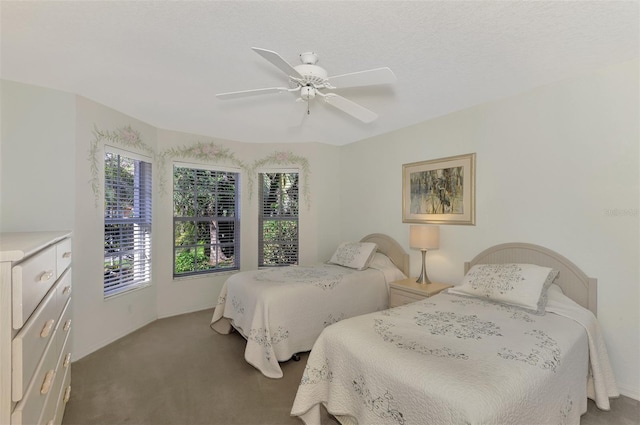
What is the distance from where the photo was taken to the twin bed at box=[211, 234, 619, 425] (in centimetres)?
129

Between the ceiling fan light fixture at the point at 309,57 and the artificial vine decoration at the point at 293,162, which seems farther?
the artificial vine decoration at the point at 293,162

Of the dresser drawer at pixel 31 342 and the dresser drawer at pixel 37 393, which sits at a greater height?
the dresser drawer at pixel 31 342

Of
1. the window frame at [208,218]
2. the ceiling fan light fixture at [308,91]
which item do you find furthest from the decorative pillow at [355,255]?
the ceiling fan light fixture at [308,91]

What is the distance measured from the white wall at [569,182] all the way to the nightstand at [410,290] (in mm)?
279

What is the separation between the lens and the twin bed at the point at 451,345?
4.22ft

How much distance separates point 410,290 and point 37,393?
2801mm

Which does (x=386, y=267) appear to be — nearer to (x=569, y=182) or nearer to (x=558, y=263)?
(x=558, y=263)

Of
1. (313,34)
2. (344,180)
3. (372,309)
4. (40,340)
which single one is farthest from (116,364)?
(344,180)

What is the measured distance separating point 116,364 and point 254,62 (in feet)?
9.42

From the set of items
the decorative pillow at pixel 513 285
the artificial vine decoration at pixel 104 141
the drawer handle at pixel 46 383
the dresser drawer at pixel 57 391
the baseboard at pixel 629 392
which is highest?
the artificial vine decoration at pixel 104 141

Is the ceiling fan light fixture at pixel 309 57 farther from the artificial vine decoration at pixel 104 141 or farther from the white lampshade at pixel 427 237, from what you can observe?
the artificial vine decoration at pixel 104 141

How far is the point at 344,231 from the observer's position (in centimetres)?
472

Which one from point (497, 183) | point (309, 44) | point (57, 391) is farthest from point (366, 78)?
point (57, 391)

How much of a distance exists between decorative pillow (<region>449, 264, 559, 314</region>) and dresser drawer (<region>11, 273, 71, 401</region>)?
273 cm
